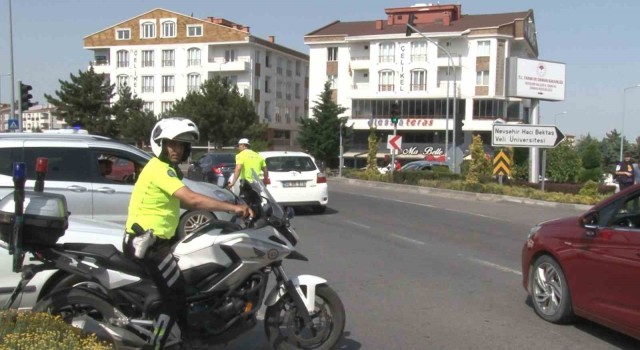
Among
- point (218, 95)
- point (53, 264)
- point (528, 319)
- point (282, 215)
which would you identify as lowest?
point (528, 319)

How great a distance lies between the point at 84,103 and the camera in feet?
218

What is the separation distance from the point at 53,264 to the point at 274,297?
5.21ft

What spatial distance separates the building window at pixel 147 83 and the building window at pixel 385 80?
2751 cm

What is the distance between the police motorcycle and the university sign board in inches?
849

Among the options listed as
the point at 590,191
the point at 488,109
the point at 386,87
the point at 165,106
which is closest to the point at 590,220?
the point at 590,191

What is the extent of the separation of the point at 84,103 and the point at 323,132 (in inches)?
1052

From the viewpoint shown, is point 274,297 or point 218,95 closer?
point 274,297

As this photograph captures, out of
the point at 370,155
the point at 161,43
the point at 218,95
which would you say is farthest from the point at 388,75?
the point at 370,155

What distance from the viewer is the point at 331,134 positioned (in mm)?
54188

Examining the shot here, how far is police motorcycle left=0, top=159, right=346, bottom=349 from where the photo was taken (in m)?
4.58

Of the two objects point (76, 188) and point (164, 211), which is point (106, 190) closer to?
point (76, 188)

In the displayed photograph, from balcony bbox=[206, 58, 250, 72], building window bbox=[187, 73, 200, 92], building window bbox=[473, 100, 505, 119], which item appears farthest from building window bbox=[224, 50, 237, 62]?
building window bbox=[473, 100, 505, 119]

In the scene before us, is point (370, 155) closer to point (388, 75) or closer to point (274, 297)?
point (274, 297)

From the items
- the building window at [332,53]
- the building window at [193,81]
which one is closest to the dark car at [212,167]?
the building window at [332,53]
